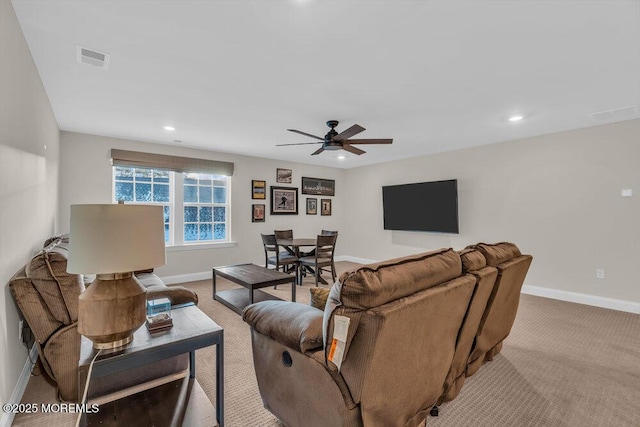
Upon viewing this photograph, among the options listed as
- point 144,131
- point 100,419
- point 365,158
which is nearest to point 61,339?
point 100,419

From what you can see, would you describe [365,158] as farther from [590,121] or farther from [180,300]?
[180,300]

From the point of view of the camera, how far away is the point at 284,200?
644 centimetres

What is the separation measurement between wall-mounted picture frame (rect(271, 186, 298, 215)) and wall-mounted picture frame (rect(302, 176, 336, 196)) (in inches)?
12.2

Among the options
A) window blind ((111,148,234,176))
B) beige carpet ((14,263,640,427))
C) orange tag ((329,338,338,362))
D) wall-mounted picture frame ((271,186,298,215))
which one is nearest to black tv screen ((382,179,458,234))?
wall-mounted picture frame ((271,186,298,215))

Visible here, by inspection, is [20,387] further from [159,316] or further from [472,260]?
[472,260]

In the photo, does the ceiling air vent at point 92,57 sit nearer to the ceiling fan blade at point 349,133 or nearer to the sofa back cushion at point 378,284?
the ceiling fan blade at point 349,133

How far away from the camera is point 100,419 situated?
157 cm

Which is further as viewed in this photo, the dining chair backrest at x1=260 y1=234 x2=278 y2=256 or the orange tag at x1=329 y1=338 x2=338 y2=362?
the dining chair backrest at x1=260 y1=234 x2=278 y2=256

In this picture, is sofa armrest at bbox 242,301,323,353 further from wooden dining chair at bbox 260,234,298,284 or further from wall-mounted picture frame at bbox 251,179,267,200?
wall-mounted picture frame at bbox 251,179,267,200

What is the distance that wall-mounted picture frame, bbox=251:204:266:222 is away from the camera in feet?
19.5

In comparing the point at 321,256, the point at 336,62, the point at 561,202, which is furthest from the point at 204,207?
the point at 561,202

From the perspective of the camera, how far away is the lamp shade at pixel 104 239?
3.95 feet

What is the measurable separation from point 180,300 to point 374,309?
1.70 metres

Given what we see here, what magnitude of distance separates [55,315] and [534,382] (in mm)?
3308
